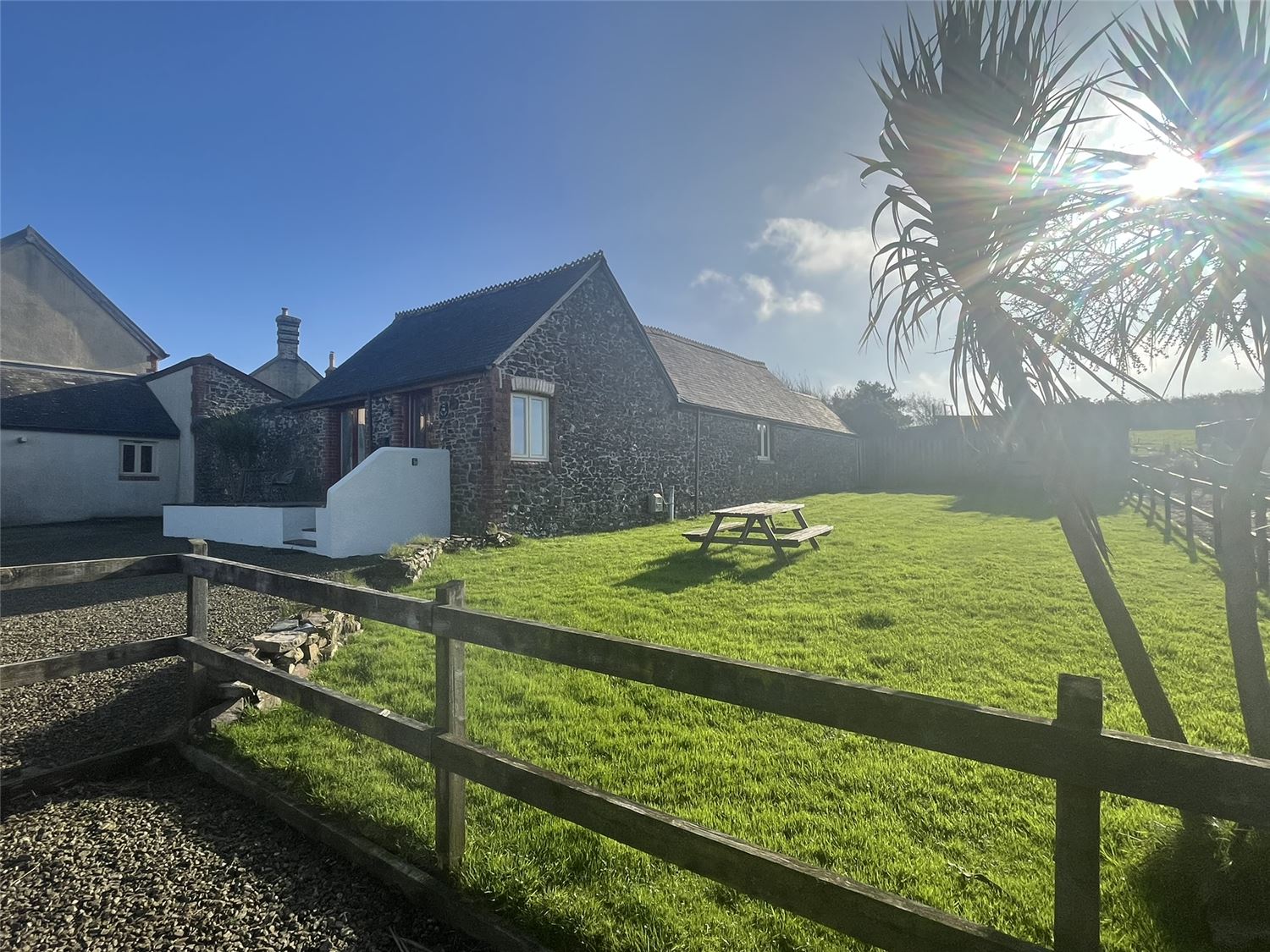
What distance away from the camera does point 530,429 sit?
14.0 meters

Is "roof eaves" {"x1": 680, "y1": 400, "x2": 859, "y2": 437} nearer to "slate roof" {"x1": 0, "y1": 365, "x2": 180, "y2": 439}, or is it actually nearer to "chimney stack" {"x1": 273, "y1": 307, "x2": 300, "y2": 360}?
"slate roof" {"x1": 0, "y1": 365, "x2": 180, "y2": 439}

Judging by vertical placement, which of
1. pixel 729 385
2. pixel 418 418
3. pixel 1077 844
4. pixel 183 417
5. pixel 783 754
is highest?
pixel 729 385

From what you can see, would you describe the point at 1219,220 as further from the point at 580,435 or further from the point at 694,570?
the point at 580,435

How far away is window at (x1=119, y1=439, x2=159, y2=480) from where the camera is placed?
19.6m

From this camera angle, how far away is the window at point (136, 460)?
19578mm

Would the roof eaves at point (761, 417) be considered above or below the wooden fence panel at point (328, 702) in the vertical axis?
above

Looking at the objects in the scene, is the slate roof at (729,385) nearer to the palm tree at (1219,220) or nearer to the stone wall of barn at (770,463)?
the stone wall of barn at (770,463)

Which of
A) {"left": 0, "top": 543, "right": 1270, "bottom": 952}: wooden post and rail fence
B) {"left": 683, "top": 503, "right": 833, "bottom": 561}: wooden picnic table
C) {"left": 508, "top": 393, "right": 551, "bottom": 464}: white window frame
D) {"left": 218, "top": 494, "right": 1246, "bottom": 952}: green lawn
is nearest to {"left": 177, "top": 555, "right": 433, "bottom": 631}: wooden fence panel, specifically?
{"left": 0, "top": 543, "right": 1270, "bottom": 952}: wooden post and rail fence

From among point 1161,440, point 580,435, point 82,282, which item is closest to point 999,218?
point 580,435

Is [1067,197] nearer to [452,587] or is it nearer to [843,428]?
[452,587]

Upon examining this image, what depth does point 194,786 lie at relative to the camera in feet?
A: 11.7

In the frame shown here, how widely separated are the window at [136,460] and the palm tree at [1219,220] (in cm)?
2505

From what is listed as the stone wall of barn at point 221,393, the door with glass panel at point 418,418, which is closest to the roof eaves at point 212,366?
the stone wall of barn at point 221,393

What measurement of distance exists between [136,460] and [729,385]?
20.2 metres
